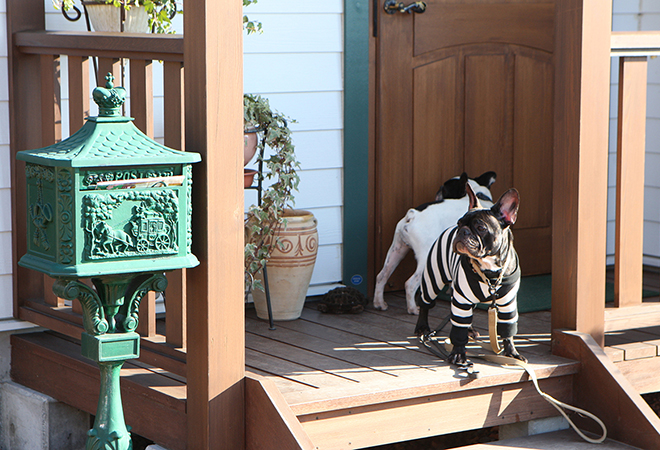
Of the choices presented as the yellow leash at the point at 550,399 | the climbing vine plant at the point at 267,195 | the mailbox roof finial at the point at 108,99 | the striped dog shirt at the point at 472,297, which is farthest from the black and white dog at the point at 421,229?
the mailbox roof finial at the point at 108,99

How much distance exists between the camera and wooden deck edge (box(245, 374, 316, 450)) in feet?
8.32

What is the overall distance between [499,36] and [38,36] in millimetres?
A: 2309

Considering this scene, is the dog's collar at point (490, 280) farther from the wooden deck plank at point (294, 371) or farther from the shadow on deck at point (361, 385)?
the wooden deck plank at point (294, 371)

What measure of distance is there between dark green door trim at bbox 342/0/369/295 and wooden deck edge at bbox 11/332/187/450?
1.42 meters

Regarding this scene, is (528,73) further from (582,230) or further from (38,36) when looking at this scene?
(38,36)

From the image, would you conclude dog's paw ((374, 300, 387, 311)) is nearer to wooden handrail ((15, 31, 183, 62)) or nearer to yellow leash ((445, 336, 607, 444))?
yellow leash ((445, 336, 607, 444))

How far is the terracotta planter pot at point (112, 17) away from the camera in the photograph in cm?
342

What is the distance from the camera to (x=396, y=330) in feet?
12.1

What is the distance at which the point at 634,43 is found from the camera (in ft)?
10.3

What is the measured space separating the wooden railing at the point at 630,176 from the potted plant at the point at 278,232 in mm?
1309

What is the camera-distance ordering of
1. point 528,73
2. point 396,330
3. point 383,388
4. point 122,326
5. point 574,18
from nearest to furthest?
point 122,326, point 383,388, point 574,18, point 396,330, point 528,73

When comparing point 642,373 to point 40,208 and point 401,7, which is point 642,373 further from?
point 40,208

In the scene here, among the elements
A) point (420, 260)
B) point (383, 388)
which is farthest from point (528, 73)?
point (383, 388)

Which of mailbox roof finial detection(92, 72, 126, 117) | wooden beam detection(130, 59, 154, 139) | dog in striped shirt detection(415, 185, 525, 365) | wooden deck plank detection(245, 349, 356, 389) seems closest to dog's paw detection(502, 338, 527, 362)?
dog in striped shirt detection(415, 185, 525, 365)
